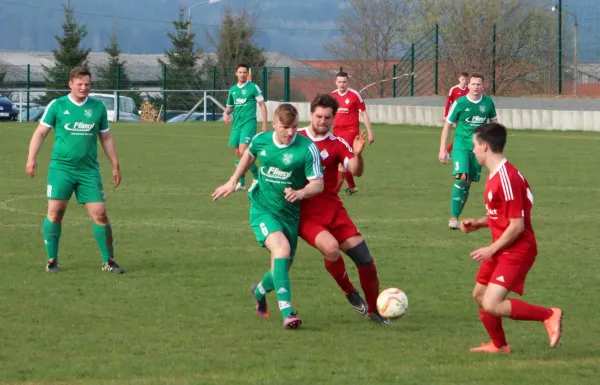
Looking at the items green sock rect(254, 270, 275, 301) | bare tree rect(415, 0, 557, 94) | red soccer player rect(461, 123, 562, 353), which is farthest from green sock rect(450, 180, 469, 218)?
bare tree rect(415, 0, 557, 94)

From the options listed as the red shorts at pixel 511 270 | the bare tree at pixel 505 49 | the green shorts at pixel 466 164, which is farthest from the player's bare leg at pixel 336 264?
the bare tree at pixel 505 49

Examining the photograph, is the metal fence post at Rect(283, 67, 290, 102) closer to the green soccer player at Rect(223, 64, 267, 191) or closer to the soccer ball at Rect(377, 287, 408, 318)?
the green soccer player at Rect(223, 64, 267, 191)

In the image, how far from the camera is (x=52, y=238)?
10.8 metres

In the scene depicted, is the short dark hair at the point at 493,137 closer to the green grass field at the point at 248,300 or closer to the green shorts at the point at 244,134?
the green grass field at the point at 248,300

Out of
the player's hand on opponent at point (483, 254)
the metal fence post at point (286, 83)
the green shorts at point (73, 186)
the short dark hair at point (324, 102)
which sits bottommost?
the player's hand on opponent at point (483, 254)

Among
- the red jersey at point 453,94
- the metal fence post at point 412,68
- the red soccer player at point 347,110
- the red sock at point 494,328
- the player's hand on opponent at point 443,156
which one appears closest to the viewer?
the red sock at point 494,328

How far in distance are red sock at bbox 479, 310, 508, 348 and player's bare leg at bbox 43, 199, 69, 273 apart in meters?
4.90

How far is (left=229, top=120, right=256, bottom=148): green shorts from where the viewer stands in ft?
63.4

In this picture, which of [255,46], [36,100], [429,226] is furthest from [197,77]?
[429,226]

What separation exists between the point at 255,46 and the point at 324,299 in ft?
179

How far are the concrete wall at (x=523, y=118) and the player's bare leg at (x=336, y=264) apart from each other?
2575 cm

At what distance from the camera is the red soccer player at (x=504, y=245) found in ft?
23.5

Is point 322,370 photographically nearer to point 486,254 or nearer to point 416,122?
point 486,254

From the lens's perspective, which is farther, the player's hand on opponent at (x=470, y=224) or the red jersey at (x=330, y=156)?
the red jersey at (x=330, y=156)
